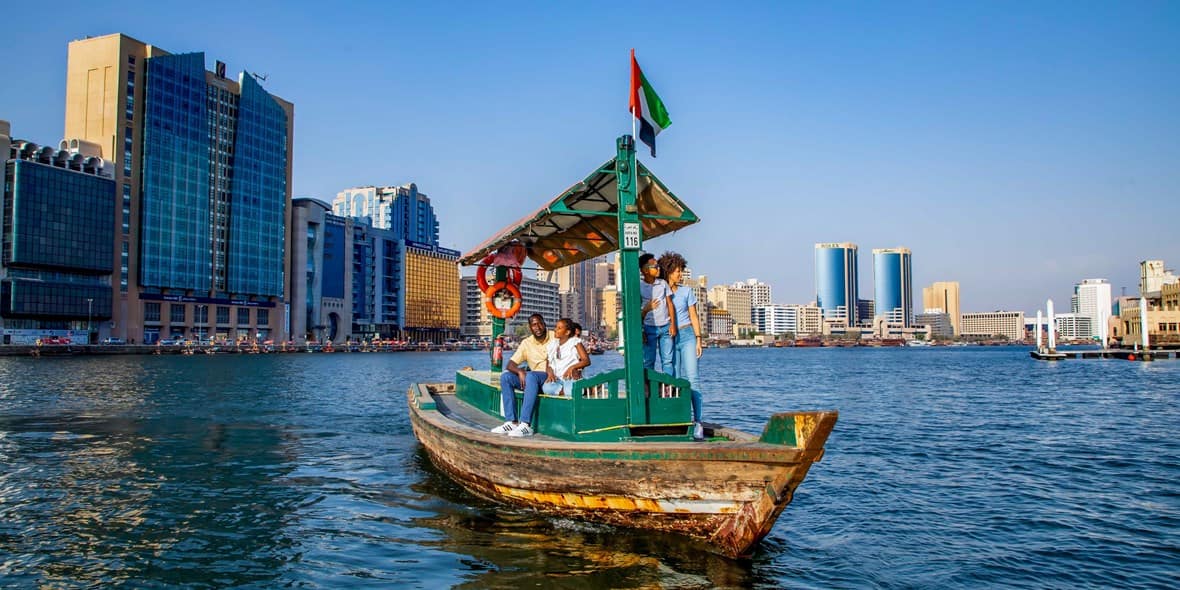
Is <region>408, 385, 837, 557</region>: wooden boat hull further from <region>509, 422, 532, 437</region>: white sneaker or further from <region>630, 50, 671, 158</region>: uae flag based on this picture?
<region>630, 50, 671, 158</region>: uae flag

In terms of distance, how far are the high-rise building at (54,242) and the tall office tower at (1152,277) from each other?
13003 centimetres

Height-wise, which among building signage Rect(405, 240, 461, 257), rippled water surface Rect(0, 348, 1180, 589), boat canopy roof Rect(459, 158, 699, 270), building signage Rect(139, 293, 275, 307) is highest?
building signage Rect(405, 240, 461, 257)

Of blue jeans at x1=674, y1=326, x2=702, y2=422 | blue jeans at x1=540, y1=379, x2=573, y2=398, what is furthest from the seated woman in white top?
blue jeans at x1=674, y1=326, x2=702, y2=422

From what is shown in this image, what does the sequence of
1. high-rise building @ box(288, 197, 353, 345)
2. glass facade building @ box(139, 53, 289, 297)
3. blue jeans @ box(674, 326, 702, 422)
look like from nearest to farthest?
blue jeans @ box(674, 326, 702, 422)
glass facade building @ box(139, 53, 289, 297)
high-rise building @ box(288, 197, 353, 345)

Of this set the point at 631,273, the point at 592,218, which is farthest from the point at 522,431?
the point at 592,218

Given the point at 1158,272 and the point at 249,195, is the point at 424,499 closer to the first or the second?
the point at 249,195

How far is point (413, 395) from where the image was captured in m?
16.9

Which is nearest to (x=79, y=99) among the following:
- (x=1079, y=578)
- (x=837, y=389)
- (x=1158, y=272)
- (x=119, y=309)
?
(x=119, y=309)

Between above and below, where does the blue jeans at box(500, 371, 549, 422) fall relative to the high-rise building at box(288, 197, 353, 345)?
below

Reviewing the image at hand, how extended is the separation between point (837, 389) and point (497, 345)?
1064 inches

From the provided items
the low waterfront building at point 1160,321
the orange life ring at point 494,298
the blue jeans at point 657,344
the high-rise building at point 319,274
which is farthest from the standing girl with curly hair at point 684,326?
the high-rise building at point 319,274

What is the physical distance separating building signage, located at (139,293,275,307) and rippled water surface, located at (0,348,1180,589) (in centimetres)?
8600

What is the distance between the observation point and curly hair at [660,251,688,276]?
9375 millimetres

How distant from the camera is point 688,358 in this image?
9.23m
